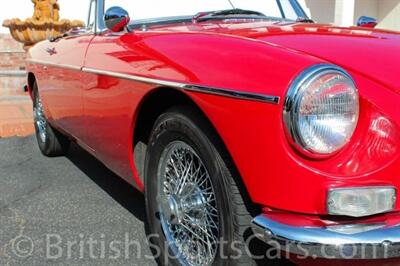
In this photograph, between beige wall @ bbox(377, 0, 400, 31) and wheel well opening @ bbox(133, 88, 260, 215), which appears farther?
beige wall @ bbox(377, 0, 400, 31)

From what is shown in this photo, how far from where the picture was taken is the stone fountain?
9.15 metres

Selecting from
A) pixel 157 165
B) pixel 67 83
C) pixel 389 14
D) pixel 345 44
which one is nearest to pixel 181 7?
pixel 67 83

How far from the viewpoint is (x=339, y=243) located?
5.17 feet

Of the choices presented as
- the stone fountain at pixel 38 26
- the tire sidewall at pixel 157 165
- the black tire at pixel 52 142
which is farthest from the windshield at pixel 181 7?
the stone fountain at pixel 38 26

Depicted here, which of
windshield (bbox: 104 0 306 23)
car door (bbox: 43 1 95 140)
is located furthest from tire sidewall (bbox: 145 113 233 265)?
windshield (bbox: 104 0 306 23)

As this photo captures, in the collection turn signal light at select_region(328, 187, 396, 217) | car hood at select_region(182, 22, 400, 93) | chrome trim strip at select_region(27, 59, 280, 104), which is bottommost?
turn signal light at select_region(328, 187, 396, 217)

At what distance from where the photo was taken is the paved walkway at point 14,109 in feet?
18.6

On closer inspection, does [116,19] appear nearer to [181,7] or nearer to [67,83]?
[181,7]

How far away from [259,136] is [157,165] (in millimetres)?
781

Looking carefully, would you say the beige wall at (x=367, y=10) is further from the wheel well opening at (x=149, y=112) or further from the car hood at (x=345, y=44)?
the wheel well opening at (x=149, y=112)

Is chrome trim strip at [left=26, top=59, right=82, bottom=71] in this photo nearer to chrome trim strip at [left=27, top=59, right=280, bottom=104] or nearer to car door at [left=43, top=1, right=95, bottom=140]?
car door at [left=43, top=1, right=95, bottom=140]

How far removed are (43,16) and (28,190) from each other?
6.74 meters

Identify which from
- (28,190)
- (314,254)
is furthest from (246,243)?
(28,190)

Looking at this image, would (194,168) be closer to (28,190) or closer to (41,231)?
(41,231)
